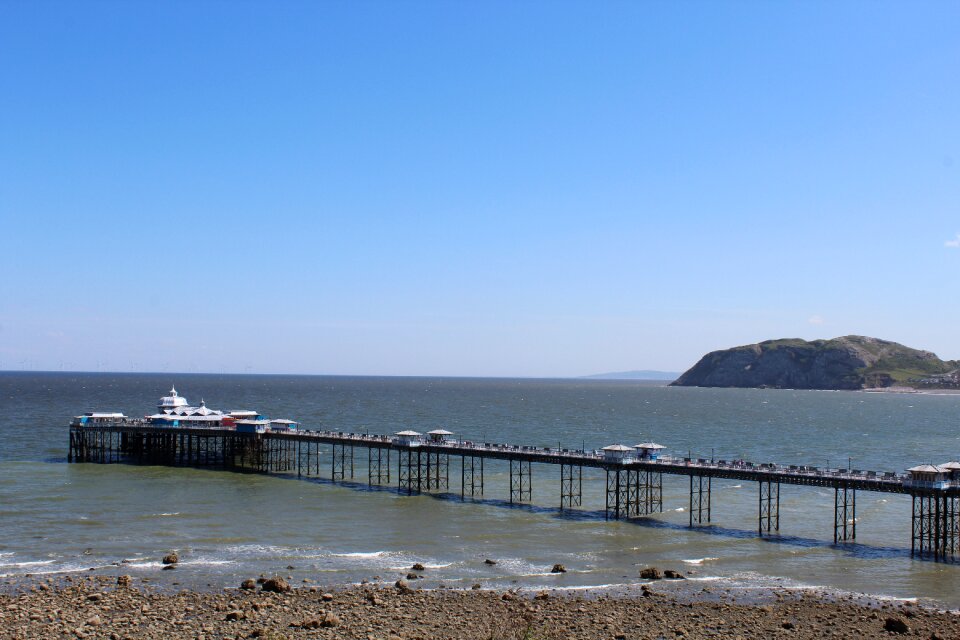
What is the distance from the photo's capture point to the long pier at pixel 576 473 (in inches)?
2281

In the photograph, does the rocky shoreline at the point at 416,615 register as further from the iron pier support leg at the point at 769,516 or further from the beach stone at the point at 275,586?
the iron pier support leg at the point at 769,516

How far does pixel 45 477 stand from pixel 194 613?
50525mm

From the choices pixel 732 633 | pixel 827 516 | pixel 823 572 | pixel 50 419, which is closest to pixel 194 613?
pixel 732 633

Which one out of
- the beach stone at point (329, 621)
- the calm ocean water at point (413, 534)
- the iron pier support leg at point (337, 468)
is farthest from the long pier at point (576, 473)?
the beach stone at point (329, 621)

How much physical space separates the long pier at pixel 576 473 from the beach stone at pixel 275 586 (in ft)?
98.2

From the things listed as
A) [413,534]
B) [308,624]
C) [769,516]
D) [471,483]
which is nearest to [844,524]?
[769,516]

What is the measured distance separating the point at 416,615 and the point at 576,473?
54502mm

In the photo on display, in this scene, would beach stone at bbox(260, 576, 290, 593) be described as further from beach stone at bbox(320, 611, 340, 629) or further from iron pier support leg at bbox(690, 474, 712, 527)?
iron pier support leg at bbox(690, 474, 712, 527)

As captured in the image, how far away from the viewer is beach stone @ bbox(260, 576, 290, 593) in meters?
42.3

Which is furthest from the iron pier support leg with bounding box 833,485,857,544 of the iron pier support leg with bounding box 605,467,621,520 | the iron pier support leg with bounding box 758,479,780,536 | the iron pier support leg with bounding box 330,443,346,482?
the iron pier support leg with bounding box 330,443,346,482

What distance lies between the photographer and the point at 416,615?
128 ft

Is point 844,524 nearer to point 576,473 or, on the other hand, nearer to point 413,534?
point 413,534

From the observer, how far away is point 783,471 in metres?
62.5

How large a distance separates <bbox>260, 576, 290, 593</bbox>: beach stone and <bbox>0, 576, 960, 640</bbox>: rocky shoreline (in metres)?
0.07
